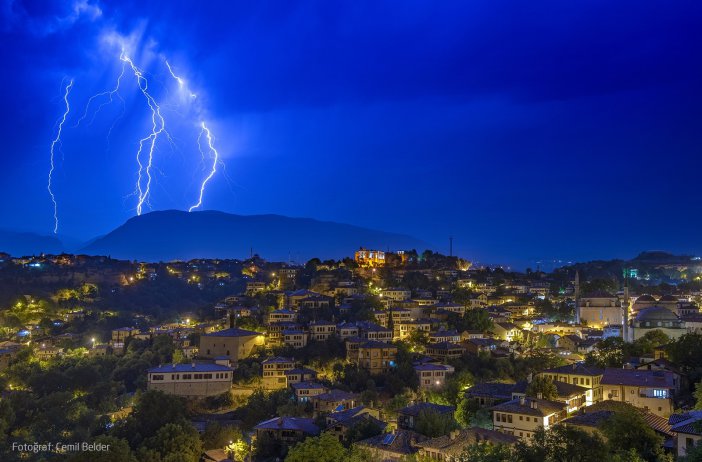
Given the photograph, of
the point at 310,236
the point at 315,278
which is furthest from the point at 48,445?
the point at 310,236

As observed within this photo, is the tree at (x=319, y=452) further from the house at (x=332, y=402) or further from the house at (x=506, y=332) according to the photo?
the house at (x=506, y=332)

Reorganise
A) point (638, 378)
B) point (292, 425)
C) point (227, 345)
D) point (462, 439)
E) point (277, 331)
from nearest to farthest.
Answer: point (462, 439), point (292, 425), point (638, 378), point (227, 345), point (277, 331)

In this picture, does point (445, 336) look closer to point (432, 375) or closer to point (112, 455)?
point (432, 375)

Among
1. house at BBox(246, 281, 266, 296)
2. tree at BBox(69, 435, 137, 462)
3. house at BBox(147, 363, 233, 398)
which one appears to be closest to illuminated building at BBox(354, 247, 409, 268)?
house at BBox(246, 281, 266, 296)

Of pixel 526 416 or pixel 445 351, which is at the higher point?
pixel 445 351

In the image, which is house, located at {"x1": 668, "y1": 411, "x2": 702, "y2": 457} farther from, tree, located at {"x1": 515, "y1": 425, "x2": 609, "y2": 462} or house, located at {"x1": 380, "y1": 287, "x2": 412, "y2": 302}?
house, located at {"x1": 380, "y1": 287, "x2": 412, "y2": 302}

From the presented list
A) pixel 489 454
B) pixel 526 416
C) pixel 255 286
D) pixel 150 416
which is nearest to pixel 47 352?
pixel 255 286

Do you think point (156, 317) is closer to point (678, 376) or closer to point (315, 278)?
point (315, 278)
